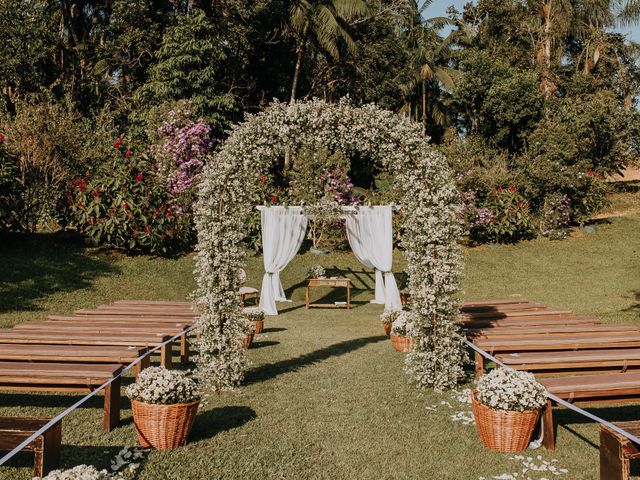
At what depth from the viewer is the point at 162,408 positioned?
4328 millimetres

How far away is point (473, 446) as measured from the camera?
462 centimetres

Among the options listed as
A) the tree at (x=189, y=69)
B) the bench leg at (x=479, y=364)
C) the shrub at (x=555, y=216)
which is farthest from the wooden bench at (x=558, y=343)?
the tree at (x=189, y=69)

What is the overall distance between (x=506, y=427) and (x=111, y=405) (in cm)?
348

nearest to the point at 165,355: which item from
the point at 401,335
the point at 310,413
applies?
the point at 310,413

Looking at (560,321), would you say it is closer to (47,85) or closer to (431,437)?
(431,437)

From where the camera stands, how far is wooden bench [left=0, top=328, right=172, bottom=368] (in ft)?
19.6

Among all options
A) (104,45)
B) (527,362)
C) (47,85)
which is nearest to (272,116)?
(527,362)

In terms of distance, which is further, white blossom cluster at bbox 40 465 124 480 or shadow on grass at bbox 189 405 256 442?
shadow on grass at bbox 189 405 256 442

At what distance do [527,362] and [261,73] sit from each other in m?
22.0

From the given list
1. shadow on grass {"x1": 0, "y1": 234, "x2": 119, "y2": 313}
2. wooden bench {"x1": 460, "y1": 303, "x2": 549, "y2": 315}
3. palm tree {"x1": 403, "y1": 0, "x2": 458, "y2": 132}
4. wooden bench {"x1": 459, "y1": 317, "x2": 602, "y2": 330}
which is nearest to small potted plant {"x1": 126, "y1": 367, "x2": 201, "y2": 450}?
wooden bench {"x1": 459, "y1": 317, "x2": 602, "y2": 330}

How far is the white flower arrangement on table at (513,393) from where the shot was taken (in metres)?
4.35

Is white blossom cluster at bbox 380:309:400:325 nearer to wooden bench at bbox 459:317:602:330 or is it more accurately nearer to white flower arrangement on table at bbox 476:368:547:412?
wooden bench at bbox 459:317:602:330

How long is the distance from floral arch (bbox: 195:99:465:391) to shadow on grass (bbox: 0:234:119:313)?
22.5ft

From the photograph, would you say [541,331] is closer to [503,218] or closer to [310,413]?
[310,413]
